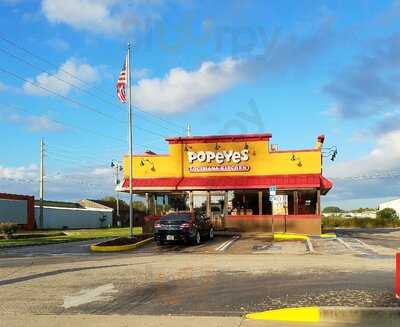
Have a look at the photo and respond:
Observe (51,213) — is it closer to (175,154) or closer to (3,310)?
(175,154)

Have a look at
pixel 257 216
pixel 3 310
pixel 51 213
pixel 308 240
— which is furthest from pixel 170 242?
pixel 51 213

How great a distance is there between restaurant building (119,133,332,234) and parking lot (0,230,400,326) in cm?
1405

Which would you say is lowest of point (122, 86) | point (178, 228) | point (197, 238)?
point (197, 238)

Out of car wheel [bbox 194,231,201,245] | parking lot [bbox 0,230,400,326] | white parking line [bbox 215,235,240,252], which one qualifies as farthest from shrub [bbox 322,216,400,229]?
parking lot [bbox 0,230,400,326]

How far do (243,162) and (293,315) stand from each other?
89.3ft

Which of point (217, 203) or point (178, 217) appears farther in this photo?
point (217, 203)

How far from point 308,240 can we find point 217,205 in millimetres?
9143

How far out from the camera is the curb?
944cm

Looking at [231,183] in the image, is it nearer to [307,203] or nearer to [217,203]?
[217,203]

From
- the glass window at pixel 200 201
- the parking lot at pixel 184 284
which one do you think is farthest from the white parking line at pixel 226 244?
the glass window at pixel 200 201

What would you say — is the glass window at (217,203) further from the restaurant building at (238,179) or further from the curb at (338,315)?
the curb at (338,315)

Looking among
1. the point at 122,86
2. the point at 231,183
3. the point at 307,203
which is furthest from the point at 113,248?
the point at 307,203

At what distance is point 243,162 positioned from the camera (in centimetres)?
3691

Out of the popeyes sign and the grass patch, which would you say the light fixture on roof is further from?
the grass patch
